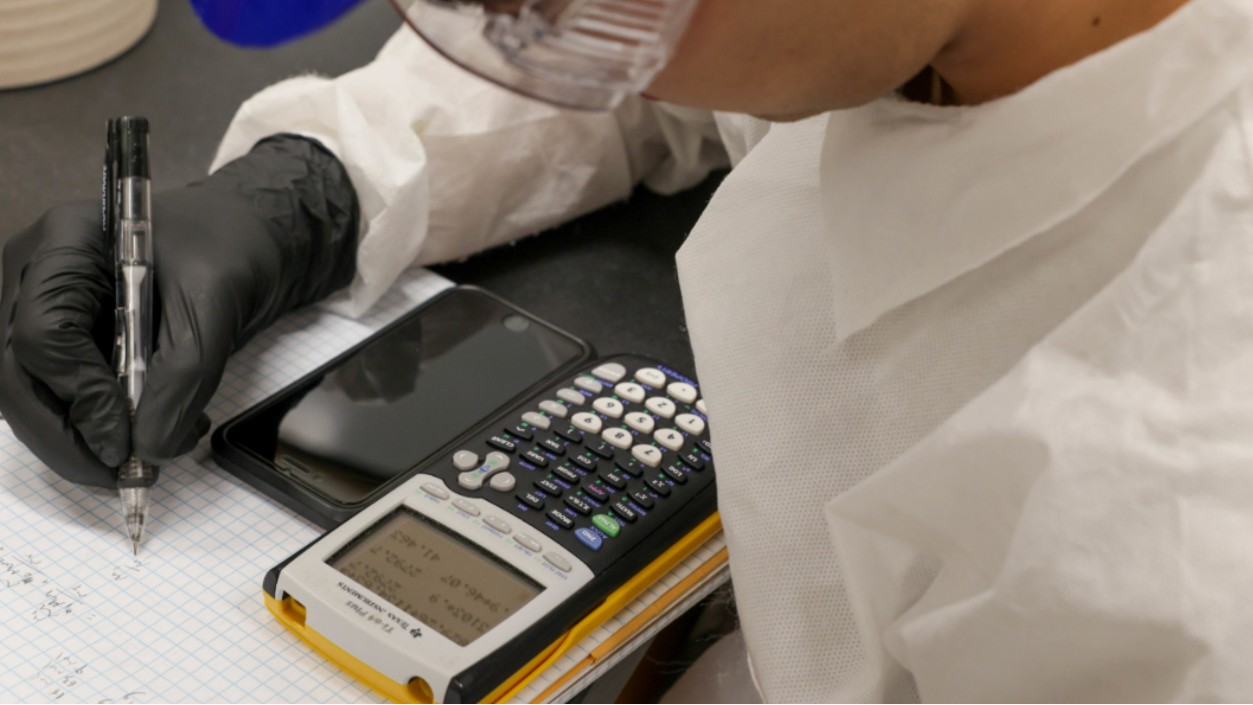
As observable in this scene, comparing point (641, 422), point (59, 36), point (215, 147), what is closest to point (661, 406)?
point (641, 422)

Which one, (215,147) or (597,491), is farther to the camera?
(215,147)

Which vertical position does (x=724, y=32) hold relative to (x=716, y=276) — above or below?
above

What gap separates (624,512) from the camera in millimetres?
594

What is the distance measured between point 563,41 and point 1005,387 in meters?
0.20

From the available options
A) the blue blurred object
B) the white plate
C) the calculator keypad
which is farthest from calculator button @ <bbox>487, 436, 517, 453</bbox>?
the white plate

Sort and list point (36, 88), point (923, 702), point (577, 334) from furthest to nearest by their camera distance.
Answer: point (36, 88)
point (577, 334)
point (923, 702)

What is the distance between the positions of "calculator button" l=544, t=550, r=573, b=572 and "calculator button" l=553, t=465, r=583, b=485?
5cm

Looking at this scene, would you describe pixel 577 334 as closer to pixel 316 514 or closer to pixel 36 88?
pixel 316 514

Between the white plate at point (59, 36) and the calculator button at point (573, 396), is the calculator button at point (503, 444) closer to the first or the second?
the calculator button at point (573, 396)

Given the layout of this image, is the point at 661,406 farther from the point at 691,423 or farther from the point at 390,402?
the point at 390,402

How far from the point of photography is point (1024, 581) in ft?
1.48

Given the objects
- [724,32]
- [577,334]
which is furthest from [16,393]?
[724,32]

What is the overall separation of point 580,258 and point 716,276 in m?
0.19

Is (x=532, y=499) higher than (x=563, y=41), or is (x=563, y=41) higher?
(x=563, y=41)
